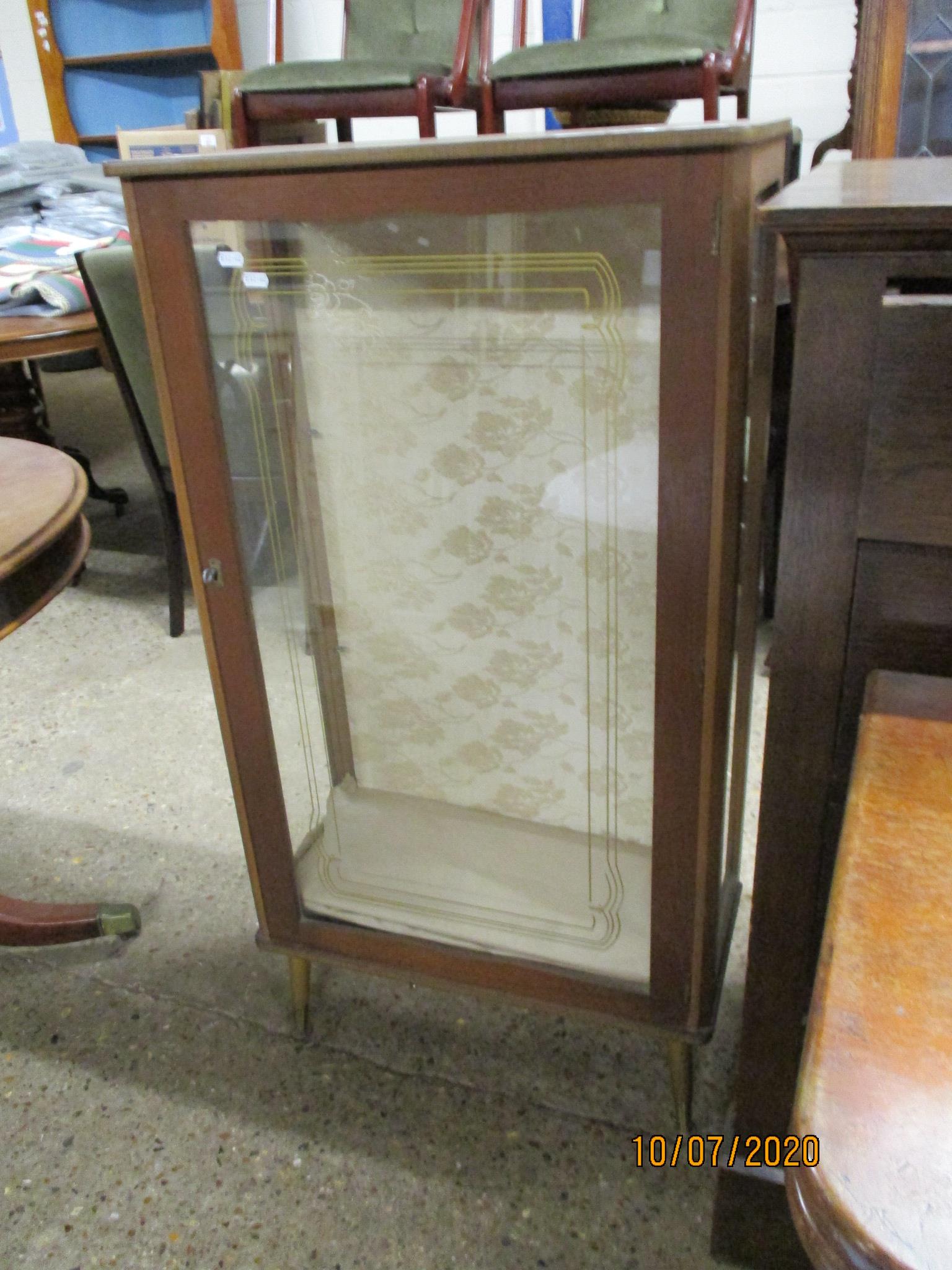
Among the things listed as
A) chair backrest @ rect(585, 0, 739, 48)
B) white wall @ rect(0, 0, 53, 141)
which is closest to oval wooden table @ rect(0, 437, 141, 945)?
chair backrest @ rect(585, 0, 739, 48)

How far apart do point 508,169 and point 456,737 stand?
0.57m

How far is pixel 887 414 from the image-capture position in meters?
0.62

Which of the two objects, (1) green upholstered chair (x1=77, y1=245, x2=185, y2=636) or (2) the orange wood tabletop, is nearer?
(2) the orange wood tabletop

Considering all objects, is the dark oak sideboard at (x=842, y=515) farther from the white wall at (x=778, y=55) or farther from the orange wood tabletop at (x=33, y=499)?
the white wall at (x=778, y=55)

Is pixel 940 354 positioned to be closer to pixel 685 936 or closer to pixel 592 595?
pixel 592 595

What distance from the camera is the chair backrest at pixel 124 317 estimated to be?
1985 mm

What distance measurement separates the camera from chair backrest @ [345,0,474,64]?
258 centimetres

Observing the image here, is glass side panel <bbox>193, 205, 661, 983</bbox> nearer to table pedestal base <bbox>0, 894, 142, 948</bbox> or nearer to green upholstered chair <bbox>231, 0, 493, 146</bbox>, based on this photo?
table pedestal base <bbox>0, 894, 142, 948</bbox>

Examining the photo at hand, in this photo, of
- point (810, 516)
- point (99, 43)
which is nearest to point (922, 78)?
point (810, 516)

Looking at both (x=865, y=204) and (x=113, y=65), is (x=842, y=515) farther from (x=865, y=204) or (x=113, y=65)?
(x=113, y=65)

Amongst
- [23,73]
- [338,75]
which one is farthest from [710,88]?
[23,73]

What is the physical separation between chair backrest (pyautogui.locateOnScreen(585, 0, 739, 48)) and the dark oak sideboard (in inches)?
66.0
